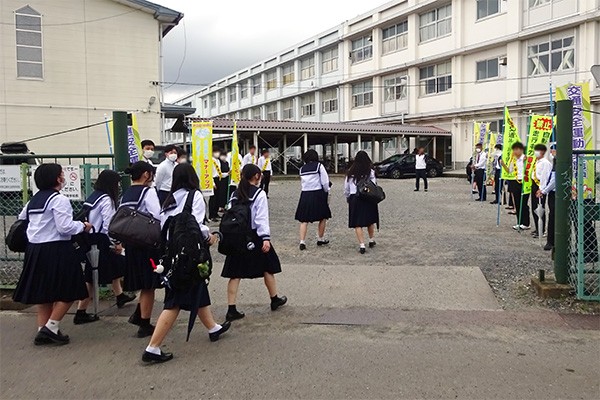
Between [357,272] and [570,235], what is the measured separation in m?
2.63

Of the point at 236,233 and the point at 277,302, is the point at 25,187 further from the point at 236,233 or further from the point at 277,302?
the point at 277,302

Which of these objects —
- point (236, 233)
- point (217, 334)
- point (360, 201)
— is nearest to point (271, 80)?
point (360, 201)

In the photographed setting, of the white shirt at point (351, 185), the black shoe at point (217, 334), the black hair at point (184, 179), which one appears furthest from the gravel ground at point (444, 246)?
the black hair at point (184, 179)

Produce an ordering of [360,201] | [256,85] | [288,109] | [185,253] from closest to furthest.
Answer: [185,253] → [360,201] → [288,109] → [256,85]

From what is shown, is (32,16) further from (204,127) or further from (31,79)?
(204,127)

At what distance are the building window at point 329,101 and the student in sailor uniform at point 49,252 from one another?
131 ft

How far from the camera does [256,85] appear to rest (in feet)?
182

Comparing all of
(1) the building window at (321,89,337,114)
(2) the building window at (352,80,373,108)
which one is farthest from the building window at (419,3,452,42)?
(1) the building window at (321,89,337,114)

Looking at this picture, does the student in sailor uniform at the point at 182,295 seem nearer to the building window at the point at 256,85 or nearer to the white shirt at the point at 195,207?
the white shirt at the point at 195,207

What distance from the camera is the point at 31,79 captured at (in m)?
17.6

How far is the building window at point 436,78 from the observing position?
32062 mm

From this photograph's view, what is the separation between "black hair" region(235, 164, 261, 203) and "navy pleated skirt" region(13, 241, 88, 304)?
167 cm

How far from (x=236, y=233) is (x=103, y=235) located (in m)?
1.54

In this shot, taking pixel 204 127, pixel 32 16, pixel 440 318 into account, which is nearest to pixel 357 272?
pixel 440 318
